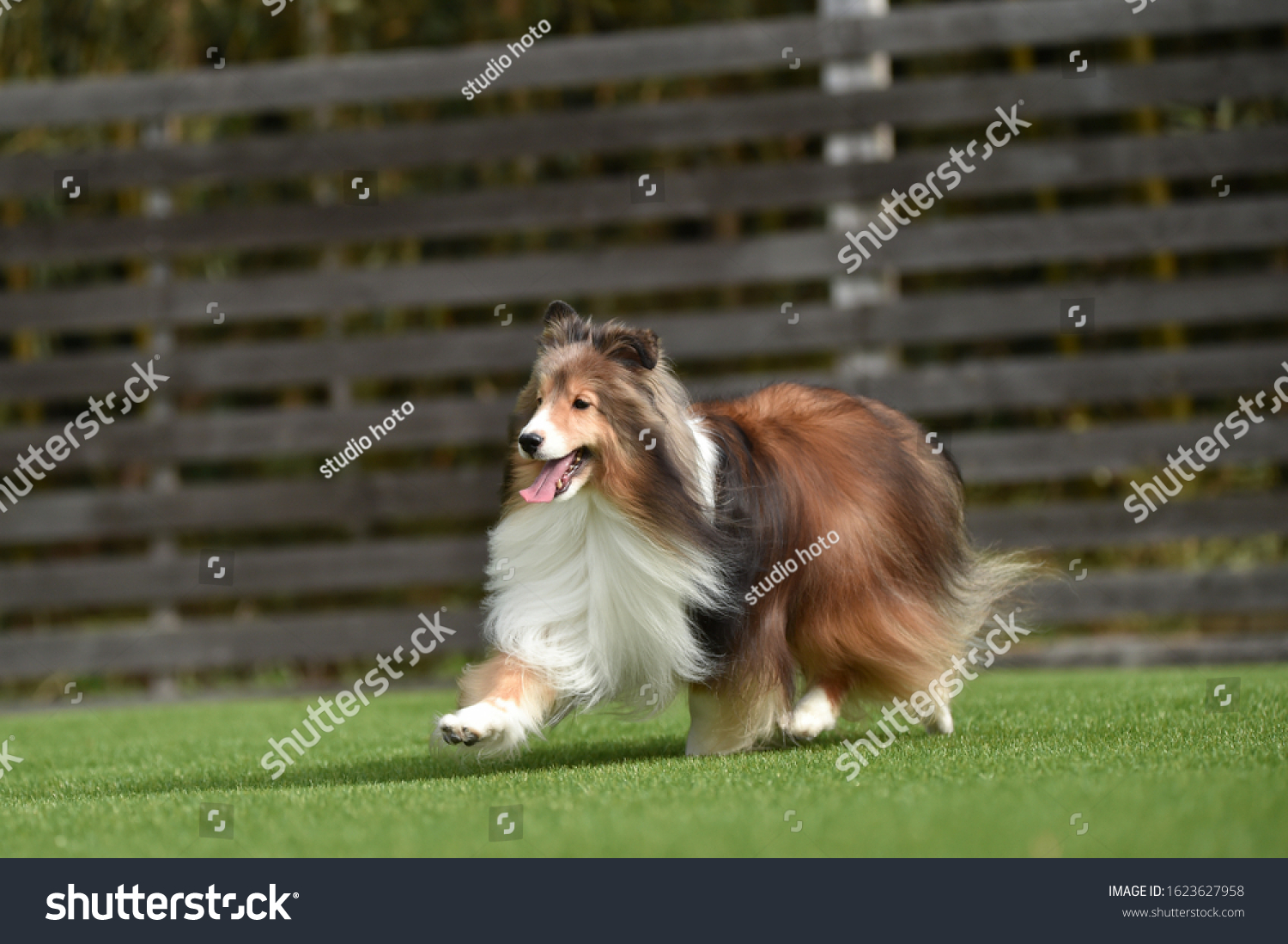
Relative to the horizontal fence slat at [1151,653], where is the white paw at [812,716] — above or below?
below

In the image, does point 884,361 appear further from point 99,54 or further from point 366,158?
point 99,54

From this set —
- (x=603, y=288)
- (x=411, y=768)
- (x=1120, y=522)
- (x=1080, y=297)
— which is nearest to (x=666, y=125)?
(x=603, y=288)

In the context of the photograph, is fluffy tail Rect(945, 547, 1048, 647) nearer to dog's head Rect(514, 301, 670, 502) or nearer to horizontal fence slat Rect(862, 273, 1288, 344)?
dog's head Rect(514, 301, 670, 502)

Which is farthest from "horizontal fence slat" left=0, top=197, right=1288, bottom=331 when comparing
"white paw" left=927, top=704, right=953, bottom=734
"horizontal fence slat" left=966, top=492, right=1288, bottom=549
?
"white paw" left=927, top=704, right=953, bottom=734

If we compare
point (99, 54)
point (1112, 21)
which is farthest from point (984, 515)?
point (99, 54)

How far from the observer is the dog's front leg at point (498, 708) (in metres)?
3.79

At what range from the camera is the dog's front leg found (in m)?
3.79

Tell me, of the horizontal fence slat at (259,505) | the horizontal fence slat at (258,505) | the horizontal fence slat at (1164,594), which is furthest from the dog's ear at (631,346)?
the horizontal fence slat at (1164,594)

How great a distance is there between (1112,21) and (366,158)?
3762 mm

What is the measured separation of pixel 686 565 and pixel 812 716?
69 centimetres

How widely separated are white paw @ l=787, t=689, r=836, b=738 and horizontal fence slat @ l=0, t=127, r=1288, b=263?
3389 mm

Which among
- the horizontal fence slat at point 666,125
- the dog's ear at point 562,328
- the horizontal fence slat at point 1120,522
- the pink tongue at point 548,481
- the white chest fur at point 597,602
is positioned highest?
the horizontal fence slat at point 666,125

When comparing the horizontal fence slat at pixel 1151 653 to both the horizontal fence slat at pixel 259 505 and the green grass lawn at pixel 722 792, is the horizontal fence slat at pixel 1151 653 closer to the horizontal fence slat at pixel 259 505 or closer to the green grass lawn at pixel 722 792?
the horizontal fence slat at pixel 259 505

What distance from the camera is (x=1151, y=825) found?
2.74 meters
